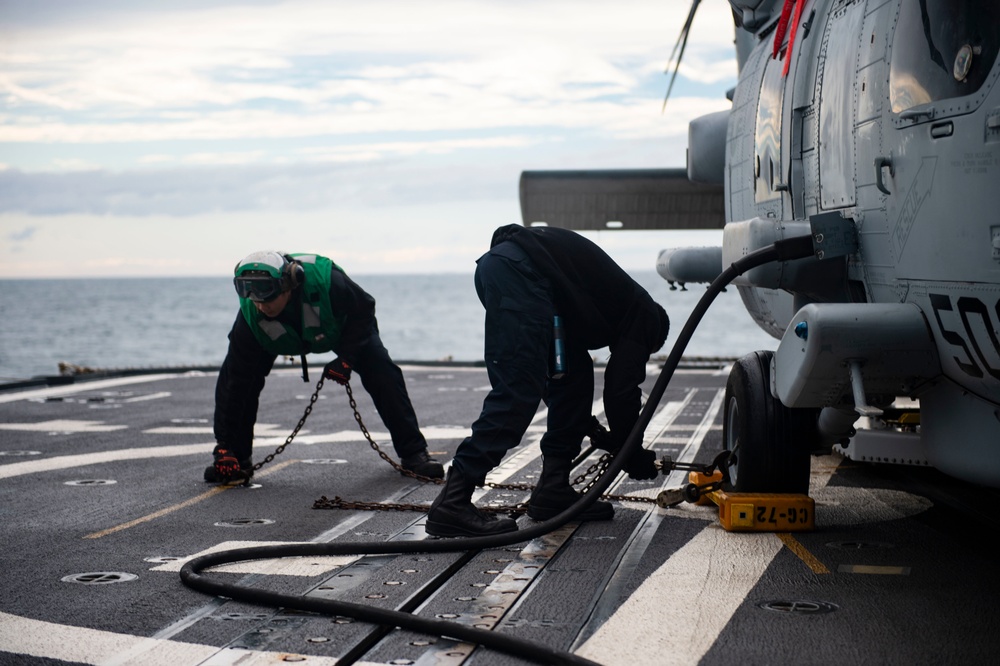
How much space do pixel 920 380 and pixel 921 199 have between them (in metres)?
0.76

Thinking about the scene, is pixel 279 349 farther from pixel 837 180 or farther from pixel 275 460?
pixel 837 180

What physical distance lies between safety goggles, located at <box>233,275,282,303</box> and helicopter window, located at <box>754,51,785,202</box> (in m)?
2.97

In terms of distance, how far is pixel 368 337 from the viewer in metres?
7.87

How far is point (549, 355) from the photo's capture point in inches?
237

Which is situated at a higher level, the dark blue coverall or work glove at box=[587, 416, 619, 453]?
the dark blue coverall

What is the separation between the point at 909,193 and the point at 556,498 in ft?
8.42

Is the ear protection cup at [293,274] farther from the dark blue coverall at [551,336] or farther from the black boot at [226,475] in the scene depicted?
the dark blue coverall at [551,336]

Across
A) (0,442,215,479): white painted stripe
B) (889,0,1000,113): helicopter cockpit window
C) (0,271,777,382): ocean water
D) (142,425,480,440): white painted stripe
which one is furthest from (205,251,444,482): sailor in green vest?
(0,271,777,382): ocean water

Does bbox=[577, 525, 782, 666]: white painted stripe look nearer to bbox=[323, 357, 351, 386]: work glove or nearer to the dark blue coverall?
the dark blue coverall

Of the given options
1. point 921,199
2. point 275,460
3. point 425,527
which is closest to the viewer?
point 921,199

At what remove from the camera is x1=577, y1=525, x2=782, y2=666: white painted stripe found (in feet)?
12.7

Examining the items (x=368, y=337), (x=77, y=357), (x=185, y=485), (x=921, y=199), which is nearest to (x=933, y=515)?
(x=921, y=199)

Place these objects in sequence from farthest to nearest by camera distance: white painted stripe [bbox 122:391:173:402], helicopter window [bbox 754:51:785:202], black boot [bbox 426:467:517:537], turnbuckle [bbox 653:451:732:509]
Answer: white painted stripe [bbox 122:391:173:402], turnbuckle [bbox 653:451:732:509], helicopter window [bbox 754:51:785:202], black boot [bbox 426:467:517:537]

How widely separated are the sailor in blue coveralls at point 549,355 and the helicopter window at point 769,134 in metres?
0.89
